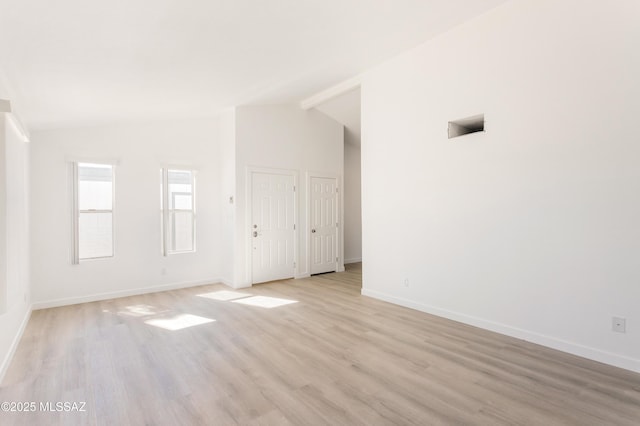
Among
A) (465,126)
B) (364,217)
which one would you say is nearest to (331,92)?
(364,217)

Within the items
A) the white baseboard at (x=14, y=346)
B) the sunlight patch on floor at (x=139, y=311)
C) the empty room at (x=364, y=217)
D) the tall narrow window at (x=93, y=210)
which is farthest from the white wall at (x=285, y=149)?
the white baseboard at (x=14, y=346)

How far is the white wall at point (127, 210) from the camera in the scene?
14.7ft

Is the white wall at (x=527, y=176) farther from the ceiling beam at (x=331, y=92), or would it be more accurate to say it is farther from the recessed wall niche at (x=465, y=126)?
the ceiling beam at (x=331, y=92)

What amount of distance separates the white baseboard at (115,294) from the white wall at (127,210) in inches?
0.6

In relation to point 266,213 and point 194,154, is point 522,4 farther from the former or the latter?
point 194,154

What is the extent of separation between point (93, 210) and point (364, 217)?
411cm

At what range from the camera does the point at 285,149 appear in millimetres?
6168

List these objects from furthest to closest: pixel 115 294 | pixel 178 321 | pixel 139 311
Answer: pixel 115 294 → pixel 139 311 → pixel 178 321

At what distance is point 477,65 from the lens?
3.62 meters

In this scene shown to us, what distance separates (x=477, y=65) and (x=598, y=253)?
2252 millimetres

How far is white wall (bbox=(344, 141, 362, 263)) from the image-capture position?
818cm

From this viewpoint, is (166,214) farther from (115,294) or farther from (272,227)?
(272,227)

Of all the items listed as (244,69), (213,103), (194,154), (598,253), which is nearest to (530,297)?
(598,253)

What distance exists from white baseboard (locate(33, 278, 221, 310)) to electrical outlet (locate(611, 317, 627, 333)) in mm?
5468
